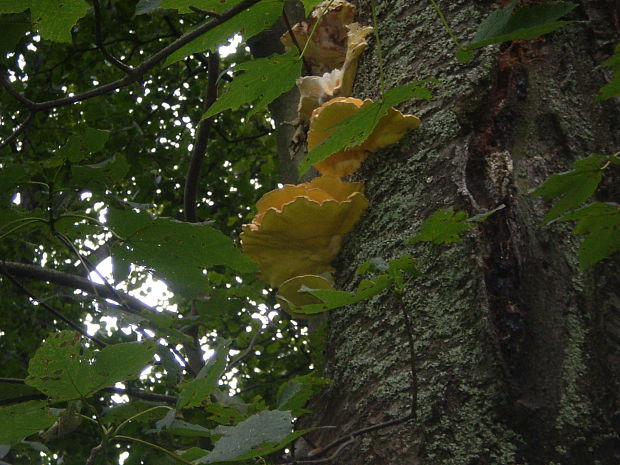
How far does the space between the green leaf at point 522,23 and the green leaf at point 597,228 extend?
0.33m

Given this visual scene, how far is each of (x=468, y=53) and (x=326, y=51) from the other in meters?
1.34

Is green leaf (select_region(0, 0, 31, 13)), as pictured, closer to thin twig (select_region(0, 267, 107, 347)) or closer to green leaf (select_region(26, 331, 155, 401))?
green leaf (select_region(26, 331, 155, 401))

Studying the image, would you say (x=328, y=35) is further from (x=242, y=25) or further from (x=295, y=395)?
(x=295, y=395)

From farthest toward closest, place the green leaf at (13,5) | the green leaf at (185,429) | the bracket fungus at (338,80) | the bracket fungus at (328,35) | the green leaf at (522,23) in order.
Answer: the bracket fungus at (328,35), the bracket fungus at (338,80), the green leaf at (185,429), the green leaf at (13,5), the green leaf at (522,23)

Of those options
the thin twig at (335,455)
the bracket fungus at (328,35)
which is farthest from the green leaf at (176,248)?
the bracket fungus at (328,35)

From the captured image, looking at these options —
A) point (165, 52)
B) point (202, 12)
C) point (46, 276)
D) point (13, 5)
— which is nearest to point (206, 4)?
point (202, 12)

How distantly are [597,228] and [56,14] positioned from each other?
1.10m

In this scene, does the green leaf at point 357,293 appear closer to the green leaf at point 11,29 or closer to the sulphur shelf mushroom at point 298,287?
the sulphur shelf mushroom at point 298,287

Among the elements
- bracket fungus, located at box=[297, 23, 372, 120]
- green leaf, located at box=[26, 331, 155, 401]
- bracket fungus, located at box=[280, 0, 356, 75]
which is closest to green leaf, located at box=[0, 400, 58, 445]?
green leaf, located at box=[26, 331, 155, 401]

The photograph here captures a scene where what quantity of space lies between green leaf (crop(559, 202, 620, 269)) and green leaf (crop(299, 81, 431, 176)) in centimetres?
39

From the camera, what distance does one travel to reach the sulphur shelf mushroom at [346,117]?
196 centimetres

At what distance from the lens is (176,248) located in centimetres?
173

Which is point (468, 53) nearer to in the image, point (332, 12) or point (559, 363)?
point (559, 363)

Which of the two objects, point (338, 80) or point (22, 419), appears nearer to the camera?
point (22, 419)
